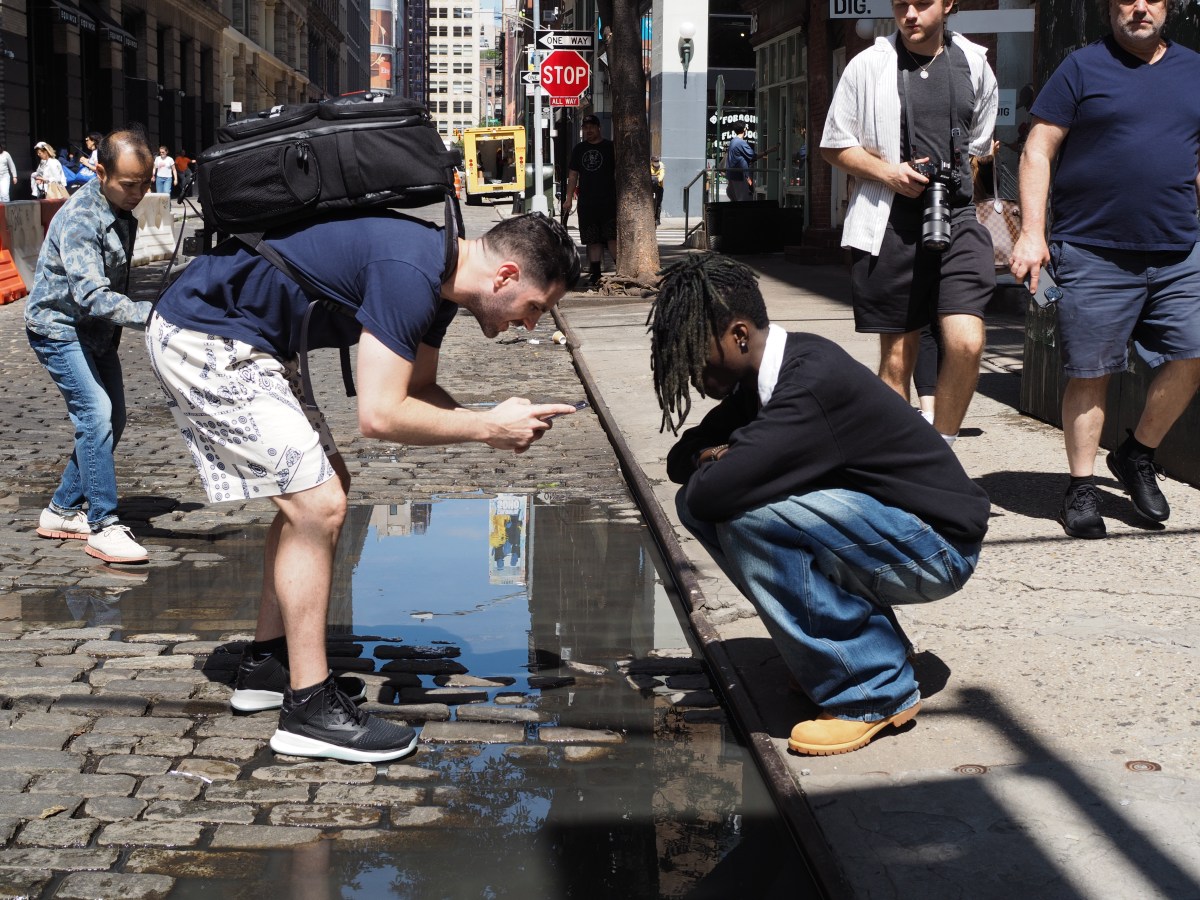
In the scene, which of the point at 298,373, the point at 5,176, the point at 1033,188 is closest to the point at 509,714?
the point at 298,373

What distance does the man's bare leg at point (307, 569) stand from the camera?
3.83 m

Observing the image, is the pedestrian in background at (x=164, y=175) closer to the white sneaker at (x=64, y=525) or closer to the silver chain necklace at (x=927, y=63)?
the white sneaker at (x=64, y=525)

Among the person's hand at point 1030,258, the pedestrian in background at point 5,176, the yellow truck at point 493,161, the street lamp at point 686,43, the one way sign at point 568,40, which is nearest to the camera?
the person's hand at point 1030,258

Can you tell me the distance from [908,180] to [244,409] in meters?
2.78

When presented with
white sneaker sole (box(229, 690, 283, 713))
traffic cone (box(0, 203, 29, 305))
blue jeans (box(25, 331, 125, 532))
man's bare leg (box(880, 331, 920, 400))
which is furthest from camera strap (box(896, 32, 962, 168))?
traffic cone (box(0, 203, 29, 305))

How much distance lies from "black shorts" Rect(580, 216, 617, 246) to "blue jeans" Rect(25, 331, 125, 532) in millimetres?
11990

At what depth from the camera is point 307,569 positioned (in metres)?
3.84

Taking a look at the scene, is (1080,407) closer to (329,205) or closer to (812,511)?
(812,511)

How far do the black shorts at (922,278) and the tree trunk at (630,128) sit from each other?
445 inches

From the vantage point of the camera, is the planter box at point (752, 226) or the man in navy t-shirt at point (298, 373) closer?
the man in navy t-shirt at point (298, 373)

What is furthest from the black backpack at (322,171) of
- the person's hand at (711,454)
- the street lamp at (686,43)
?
the street lamp at (686,43)

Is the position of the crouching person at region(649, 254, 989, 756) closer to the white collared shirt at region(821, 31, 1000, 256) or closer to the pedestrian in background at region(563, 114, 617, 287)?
the white collared shirt at region(821, 31, 1000, 256)

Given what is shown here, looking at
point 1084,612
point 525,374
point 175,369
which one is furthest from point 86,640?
point 525,374

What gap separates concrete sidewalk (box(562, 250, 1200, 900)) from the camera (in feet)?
9.98
